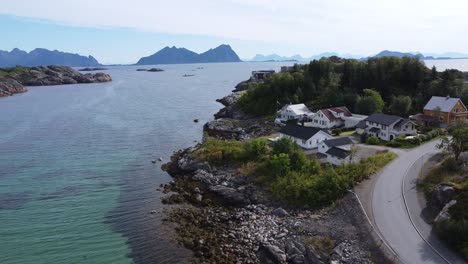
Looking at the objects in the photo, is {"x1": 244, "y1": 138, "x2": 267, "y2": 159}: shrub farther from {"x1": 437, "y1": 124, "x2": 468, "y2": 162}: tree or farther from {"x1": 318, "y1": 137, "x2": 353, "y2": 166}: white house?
{"x1": 437, "y1": 124, "x2": 468, "y2": 162}: tree

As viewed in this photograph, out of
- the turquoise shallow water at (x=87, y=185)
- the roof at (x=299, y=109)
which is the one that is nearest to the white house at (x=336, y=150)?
the turquoise shallow water at (x=87, y=185)

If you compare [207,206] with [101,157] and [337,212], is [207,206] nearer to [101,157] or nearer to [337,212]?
[337,212]

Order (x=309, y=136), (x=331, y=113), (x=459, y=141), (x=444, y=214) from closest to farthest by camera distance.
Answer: (x=444, y=214), (x=459, y=141), (x=309, y=136), (x=331, y=113)

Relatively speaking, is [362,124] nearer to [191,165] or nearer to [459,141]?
[459,141]

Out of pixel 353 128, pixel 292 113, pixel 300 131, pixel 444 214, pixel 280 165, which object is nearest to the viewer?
pixel 444 214

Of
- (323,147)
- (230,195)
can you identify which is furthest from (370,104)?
(230,195)
